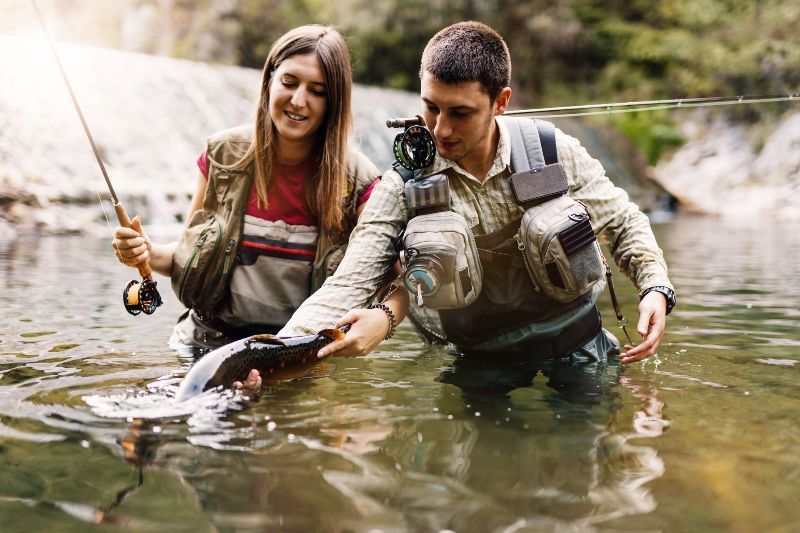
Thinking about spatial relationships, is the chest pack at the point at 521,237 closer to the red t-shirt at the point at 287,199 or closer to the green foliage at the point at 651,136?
the red t-shirt at the point at 287,199

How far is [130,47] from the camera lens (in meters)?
27.8

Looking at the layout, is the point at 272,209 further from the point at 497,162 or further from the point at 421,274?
the point at 497,162

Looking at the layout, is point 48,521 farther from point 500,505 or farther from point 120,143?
point 120,143

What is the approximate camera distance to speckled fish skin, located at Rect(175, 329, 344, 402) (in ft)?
10.2

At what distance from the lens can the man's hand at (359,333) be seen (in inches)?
132

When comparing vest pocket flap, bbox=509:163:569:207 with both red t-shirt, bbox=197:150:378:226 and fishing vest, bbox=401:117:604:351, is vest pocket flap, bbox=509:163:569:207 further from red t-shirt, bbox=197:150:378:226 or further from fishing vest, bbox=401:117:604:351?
red t-shirt, bbox=197:150:378:226

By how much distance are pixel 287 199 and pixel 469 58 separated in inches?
55.7

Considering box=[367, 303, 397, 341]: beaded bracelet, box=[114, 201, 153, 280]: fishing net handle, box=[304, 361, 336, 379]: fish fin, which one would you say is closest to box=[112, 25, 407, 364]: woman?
box=[114, 201, 153, 280]: fishing net handle

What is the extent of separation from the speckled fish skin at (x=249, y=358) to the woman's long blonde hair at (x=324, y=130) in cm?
102

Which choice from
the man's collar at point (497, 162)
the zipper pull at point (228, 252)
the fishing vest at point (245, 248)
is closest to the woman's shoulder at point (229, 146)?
the fishing vest at point (245, 248)

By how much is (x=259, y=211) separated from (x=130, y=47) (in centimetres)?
2578

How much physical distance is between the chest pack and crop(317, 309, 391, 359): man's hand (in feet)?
0.64

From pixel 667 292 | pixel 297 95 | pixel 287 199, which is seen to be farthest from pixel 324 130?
pixel 667 292

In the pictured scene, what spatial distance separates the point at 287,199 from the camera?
4.40 meters
